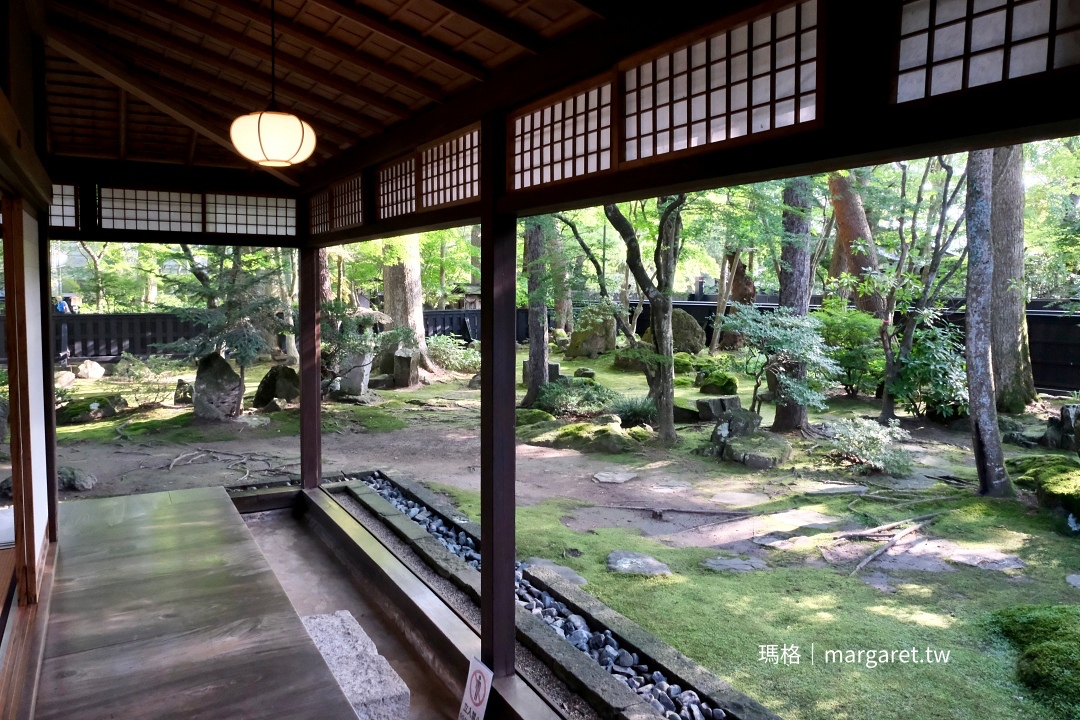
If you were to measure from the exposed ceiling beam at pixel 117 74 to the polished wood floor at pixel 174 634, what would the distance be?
3.12 meters

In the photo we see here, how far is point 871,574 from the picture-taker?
6.06 metres

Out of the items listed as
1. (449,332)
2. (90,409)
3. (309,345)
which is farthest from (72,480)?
(449,332)

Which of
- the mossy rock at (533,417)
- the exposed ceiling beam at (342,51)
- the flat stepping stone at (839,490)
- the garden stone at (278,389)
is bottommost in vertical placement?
the flat stepping stone at (839,490)

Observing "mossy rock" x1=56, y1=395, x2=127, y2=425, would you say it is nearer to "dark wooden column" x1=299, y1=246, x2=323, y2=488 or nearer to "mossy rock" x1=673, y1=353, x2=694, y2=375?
"dark wooden column" x1=299, y1=246, x2=323, y2=488

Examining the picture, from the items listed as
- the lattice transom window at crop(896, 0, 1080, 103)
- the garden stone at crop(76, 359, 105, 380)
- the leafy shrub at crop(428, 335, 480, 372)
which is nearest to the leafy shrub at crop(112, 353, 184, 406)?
the garden stone at crop(76, 359, 105, 380)

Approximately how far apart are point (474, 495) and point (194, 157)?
456 centimetres

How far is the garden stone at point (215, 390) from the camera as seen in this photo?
12.2 metres

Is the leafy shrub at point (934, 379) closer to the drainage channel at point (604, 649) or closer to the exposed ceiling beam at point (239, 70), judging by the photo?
the drainage channel at point (604, 649)

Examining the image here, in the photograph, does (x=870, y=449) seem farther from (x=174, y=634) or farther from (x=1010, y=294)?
(x=174, y=634)

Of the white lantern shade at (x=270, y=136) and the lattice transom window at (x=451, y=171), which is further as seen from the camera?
the lattice transom window at (x=451, y=171)

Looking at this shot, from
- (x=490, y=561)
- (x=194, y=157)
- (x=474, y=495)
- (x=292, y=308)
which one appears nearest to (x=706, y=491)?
(x=474, y=495)

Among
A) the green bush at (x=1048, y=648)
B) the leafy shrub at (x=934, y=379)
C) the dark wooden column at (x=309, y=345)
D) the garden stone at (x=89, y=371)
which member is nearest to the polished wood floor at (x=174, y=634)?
the dark wooden column at (x=309, y=345)

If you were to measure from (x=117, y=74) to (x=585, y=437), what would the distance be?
777 centimetres

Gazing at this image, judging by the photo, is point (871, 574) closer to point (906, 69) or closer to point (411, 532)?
point (411, 532)
